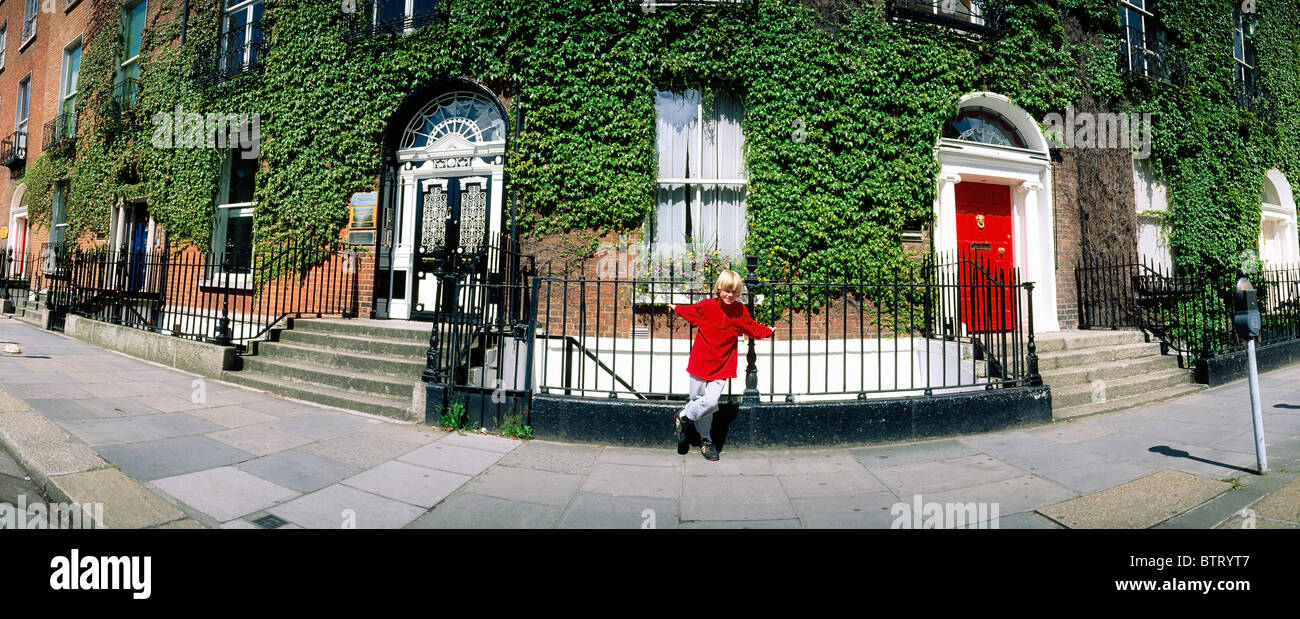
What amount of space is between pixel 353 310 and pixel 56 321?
22.4 ft

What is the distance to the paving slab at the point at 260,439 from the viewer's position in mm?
4251

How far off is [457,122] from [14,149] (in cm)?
1816

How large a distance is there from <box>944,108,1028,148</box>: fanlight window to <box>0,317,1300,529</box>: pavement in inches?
188

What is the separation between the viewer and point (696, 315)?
4.61 meters

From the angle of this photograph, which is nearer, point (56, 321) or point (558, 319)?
point (558, 319)

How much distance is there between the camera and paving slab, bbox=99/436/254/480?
11.9 ft

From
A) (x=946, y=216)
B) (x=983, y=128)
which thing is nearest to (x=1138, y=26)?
(x=983, y=128)

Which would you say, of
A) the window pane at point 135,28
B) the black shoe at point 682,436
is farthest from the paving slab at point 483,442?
the window pane at point 135,28

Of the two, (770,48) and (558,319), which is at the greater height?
(770,48)

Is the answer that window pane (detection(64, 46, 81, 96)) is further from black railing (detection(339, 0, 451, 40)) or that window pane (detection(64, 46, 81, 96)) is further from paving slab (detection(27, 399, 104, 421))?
paving slab (detection(27, 399, 104, 421))

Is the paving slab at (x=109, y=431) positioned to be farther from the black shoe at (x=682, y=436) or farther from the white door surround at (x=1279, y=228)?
the white door surround at (x=1279, y=228)

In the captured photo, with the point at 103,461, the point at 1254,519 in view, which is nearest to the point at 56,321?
the point at 103,461

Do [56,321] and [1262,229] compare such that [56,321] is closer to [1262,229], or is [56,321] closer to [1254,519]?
[1254,519]

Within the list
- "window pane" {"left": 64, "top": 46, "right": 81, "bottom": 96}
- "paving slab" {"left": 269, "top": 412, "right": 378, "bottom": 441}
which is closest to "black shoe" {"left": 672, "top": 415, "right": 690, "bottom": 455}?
"paving slab" {"left": 269, "top": 412, "right": 378, "bottom": 441}
